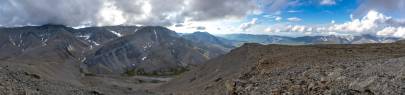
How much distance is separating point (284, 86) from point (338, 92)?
→ 7106mm

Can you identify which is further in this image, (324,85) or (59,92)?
(59,92)

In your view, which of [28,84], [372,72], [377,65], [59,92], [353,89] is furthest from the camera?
[59,92]

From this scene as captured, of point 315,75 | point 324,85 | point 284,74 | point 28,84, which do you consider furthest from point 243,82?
point 28,84

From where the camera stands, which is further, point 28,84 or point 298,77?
point 28,84

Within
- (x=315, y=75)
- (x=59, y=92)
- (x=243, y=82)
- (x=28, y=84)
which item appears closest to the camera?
(x=315, y=75)

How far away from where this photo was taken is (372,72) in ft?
102

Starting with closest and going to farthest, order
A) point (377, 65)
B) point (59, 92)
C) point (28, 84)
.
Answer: point (377, 65) → point (28, 84) → point (59, 92)

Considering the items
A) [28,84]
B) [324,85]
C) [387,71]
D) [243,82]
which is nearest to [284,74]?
[243,82]

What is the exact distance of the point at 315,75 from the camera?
36.4m

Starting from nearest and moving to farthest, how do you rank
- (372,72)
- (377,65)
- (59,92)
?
(372,72) < (377,65) < (59,92)

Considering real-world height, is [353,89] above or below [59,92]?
above

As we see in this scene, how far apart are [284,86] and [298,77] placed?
9.14 ft

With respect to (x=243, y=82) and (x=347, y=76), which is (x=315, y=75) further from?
(x=243, y=82)

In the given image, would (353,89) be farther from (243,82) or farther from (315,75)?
(243,82)
